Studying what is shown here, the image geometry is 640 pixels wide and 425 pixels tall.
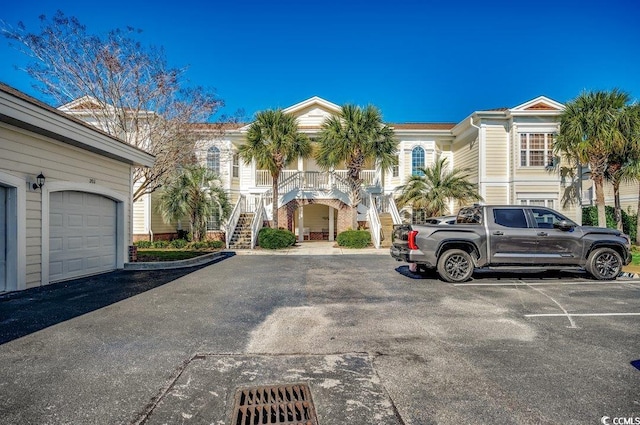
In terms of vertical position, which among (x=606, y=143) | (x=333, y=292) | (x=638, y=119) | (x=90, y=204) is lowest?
(x=333, y=292)

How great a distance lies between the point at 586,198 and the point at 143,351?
23461 millimetres

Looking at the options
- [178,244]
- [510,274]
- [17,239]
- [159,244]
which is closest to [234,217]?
[178,244]

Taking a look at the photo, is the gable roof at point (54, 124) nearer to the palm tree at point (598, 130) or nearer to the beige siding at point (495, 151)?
the beige siding at point (495, 151)

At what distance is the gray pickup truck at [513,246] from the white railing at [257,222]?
986 centimetres

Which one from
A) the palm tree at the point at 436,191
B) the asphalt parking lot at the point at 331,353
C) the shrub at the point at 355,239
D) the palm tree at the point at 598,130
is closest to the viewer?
the asphalt parking lot at the point at 331,353

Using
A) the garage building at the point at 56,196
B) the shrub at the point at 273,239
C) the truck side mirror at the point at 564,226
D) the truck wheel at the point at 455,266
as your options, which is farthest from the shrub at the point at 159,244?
the truck side mirror at the point at 564,226

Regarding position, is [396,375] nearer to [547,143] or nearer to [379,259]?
[379,259]

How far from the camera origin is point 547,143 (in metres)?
19.1

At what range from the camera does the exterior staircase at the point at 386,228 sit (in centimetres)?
1743

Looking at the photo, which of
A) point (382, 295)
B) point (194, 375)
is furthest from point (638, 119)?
Result: point (194, 375)

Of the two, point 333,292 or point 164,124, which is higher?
point 164,124

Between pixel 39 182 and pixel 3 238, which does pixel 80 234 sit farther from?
pixel 3 238

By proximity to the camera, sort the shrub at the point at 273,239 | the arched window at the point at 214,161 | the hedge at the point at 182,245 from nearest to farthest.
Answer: the shrub at the point at 273,239 → the hedge at the point at 182,245 → the arched window at the point at 214,161

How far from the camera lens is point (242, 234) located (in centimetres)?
1775
